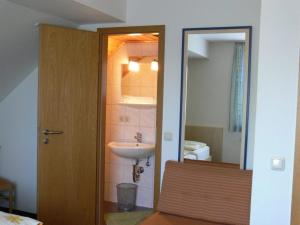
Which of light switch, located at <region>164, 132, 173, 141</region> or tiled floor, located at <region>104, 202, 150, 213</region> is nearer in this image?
light switch, located at <region>164, 132, 173, 141</region>

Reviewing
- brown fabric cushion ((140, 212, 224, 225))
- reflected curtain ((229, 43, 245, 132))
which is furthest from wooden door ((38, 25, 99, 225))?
reflected curtain ((229, 43, 245, 132))

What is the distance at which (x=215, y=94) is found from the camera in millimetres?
3480

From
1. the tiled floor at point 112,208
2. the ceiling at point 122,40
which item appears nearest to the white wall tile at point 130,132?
the tiled floor at point 112,208

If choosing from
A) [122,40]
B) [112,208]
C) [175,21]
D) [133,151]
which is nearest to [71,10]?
[175,21]

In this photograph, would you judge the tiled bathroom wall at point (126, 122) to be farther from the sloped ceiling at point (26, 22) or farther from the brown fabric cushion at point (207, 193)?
the brown fabric cushion at point (207, 193)

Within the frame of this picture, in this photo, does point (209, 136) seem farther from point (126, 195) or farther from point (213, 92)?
point (126, 195)

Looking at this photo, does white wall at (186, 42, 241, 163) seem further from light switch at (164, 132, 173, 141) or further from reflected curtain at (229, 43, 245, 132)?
light switch at (164, 132, 173, 141)

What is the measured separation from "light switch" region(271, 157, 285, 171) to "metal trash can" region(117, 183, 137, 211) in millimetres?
2523

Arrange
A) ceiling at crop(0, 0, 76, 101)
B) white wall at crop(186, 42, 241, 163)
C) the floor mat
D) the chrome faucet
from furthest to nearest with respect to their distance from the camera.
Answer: the chrome faucet
the floor mat
white wall at crop(186, 42, 241, 163)
ceiling at crop(0, 0, 76, 101)

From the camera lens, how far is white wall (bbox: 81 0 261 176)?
3246 mm

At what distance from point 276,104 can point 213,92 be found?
119 cm

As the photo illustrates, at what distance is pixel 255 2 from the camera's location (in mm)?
3186

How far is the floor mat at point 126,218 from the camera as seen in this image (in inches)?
162

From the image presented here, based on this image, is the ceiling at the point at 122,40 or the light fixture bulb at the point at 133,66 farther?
the light fixture bulb at the point at 133,66
